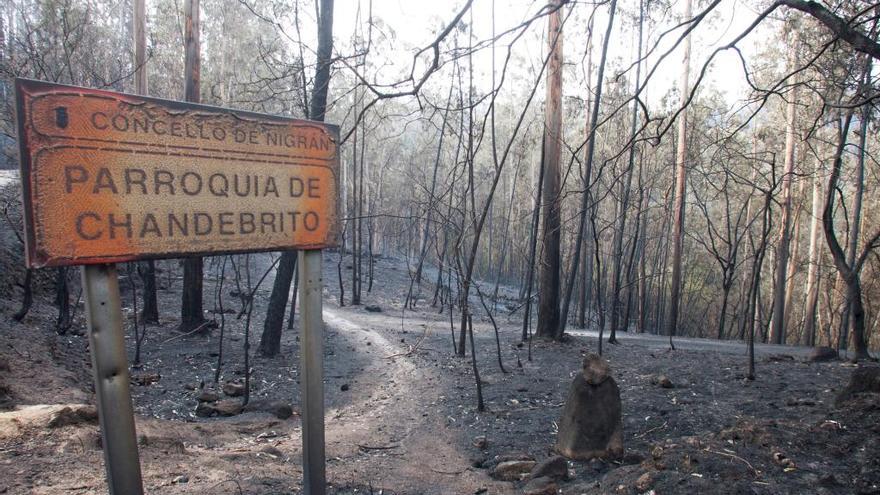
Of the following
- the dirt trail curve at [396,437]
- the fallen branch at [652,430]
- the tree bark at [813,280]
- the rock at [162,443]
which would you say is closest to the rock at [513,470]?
the dirt trail curve at [396,437]

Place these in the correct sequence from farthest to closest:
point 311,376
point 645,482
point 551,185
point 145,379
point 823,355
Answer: point 551,185
point 823,355
point 145,379
point 645,482
point 311,376

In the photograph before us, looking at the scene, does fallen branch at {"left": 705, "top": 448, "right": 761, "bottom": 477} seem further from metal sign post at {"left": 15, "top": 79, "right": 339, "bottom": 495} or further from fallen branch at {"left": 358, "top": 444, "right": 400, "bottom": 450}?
fallen branch at {"left": 358, "top": 444, "right": 400, "bottom": 450}

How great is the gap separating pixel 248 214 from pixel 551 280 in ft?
26.1

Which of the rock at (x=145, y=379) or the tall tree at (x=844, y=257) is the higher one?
the tall tree at (x=844, y=257)

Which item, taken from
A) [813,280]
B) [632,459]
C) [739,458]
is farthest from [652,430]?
[813,280]

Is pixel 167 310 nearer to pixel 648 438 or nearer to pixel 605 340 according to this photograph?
pixel 605 340

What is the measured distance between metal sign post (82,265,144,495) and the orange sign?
95 mm

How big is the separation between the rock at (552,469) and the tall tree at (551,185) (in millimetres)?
4949

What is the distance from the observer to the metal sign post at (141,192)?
1.63 meters

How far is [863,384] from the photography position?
4.27m

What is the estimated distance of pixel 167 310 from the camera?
11312 mm

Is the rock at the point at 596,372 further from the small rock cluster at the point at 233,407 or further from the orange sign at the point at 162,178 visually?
the small rock cluster at the point at 233,407

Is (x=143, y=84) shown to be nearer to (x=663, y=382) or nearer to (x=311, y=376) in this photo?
(x=311, y=376)

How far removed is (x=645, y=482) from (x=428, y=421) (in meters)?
3.00
